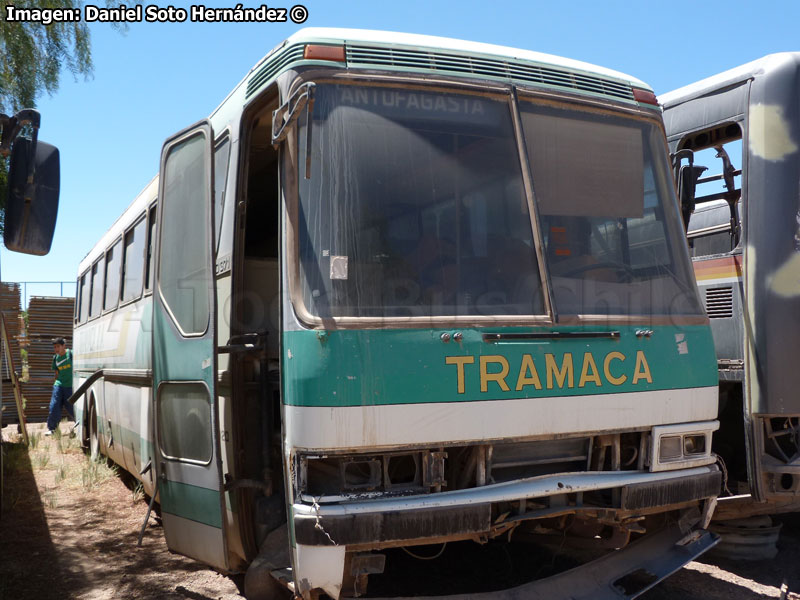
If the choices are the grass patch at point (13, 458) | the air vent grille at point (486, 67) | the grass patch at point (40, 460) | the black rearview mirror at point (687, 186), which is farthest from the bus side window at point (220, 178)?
the grass patch at point (40, 460)

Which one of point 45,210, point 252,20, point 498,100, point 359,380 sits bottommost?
point 359,380

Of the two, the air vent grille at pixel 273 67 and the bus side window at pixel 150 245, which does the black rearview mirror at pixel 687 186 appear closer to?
the air vent grille at pixel 273 67

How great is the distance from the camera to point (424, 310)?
369 cm

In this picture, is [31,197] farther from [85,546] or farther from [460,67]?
[85,546]

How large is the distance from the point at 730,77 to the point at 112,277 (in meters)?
6.89

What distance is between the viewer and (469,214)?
3.94m

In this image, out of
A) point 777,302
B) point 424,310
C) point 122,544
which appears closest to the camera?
point 424,310

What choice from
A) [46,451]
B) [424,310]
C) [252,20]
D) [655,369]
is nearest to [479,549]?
[655,369]

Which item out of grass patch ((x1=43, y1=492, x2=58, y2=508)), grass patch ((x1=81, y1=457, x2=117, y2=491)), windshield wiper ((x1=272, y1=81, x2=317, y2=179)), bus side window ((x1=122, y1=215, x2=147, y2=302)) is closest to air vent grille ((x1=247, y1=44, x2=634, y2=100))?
windshield wiper ((x1=272, y1=81, x2=317, y2=179))

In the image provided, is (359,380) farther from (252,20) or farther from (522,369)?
(252,20)

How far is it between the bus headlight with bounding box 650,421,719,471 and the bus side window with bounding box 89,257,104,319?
767 cm

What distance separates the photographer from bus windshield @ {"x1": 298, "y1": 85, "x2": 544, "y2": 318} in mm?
3654

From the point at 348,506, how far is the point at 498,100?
2.33 m

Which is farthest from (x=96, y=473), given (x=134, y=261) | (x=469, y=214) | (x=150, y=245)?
(x=469, y=214)
